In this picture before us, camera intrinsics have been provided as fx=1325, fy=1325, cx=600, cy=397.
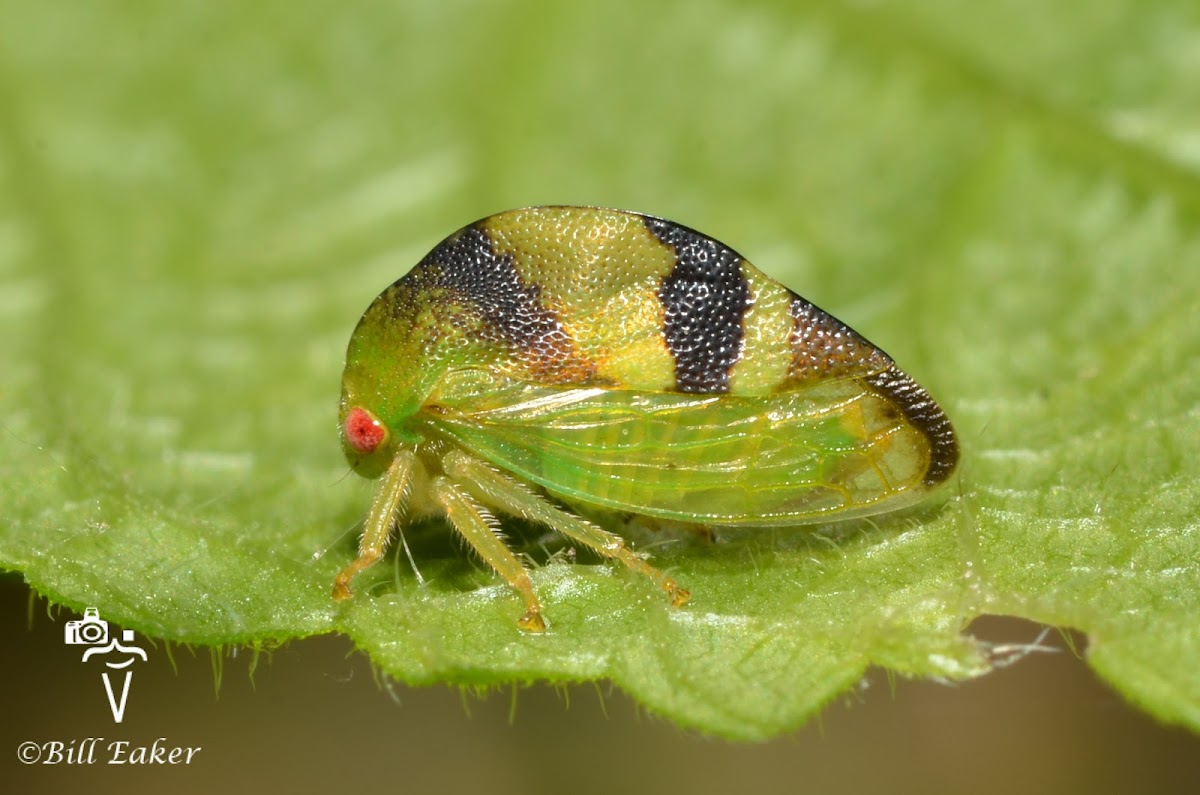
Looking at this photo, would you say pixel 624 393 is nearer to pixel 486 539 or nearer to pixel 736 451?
pixel 736 451

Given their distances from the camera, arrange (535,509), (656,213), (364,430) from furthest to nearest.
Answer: (656,213) < (364,430) < (535,509)

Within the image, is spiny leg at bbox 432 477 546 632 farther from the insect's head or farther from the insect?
the insect's head

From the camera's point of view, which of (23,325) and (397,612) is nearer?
(397,612)

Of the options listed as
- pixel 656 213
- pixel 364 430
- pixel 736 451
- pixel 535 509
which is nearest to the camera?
pixel 736 451

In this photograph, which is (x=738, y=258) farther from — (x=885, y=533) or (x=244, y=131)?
(x=244, y=131)

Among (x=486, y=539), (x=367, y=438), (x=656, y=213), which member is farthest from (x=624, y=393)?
(x=656, y=213)

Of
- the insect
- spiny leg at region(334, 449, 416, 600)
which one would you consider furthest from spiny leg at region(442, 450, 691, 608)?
spiny leg at region(334, 449, 416, 600)

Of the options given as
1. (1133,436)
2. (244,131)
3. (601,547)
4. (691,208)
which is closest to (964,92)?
(691,208)
